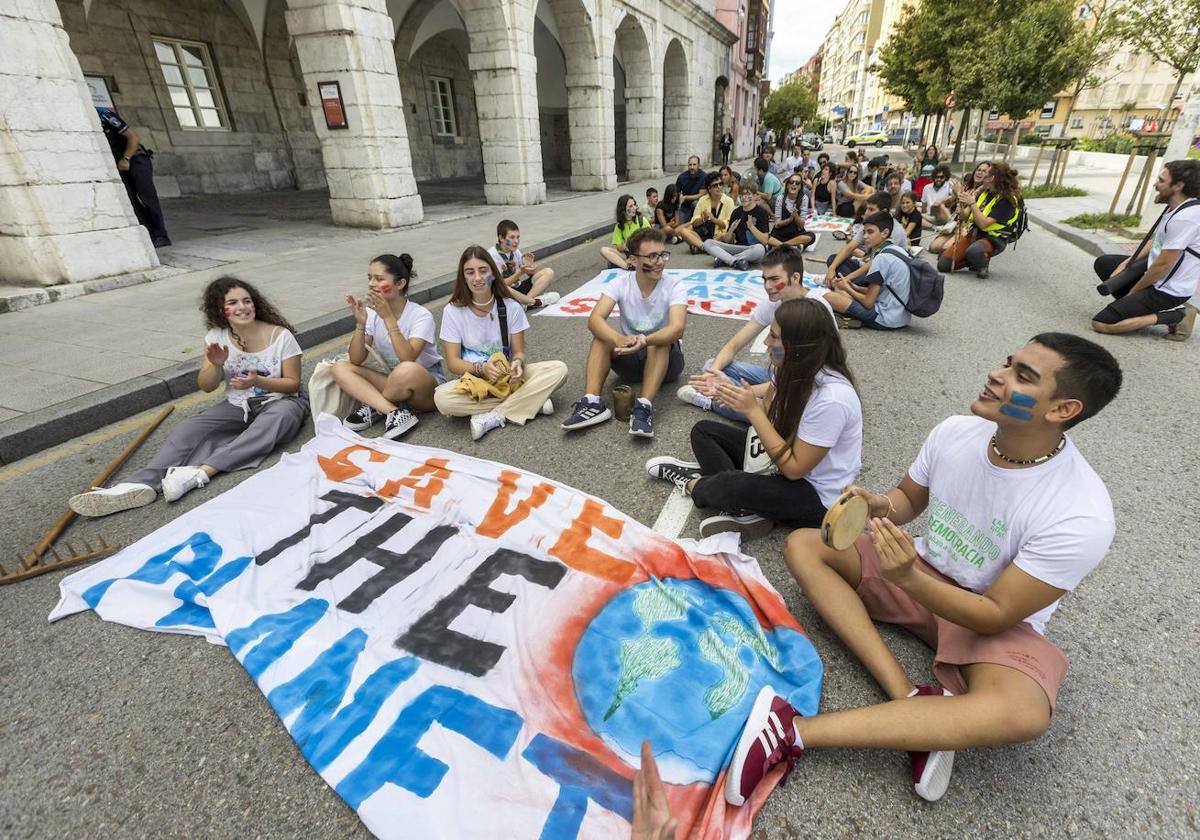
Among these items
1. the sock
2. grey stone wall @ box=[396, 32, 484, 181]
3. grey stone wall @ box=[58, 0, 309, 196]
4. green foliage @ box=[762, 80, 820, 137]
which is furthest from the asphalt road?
green foliage @ box=[762, 80, 820, 137]

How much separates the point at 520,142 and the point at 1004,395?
1412 centimetres

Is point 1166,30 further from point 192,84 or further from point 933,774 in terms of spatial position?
point 192,84

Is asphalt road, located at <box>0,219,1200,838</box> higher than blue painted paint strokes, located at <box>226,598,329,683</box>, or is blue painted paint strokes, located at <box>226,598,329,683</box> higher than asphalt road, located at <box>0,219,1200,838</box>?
blue painted paint strokes, located at <box>226,598,329,683</box>

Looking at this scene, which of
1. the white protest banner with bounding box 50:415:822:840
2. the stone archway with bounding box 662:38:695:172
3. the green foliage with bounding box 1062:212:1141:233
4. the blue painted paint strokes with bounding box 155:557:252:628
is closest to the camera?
the white protest banner with bounding box 50:415:822:840

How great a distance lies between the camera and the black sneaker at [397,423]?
13.0 ft

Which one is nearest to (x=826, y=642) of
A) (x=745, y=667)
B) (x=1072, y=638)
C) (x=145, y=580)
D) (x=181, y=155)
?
(x=745, y=667)

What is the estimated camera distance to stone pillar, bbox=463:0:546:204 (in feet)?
41.9

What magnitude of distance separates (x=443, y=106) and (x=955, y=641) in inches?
983

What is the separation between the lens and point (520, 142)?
1384cm

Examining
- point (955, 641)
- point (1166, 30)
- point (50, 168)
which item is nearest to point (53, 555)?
point (955, 641)

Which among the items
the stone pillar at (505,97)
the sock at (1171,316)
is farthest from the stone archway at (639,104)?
the sock at (1171,316)

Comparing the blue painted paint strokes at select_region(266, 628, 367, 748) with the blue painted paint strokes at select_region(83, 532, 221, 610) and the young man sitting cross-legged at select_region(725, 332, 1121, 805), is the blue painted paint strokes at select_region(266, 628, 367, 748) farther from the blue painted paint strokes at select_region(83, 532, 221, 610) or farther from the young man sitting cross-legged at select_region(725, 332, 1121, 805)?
the young man sitting cross-legged at select_region(725, 332, 1121, 805)

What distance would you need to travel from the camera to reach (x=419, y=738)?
6.09 ft

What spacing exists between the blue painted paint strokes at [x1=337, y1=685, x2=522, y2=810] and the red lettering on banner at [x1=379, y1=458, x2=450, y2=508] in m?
1.27
